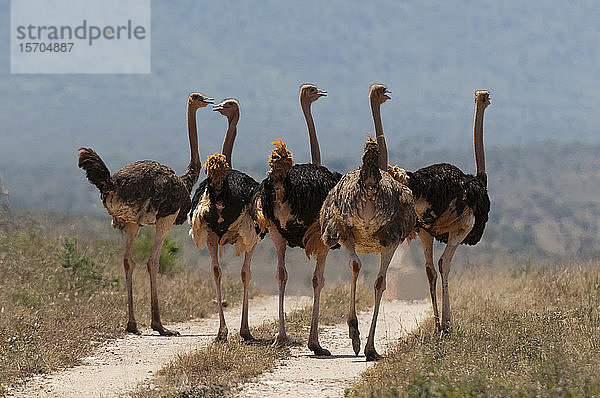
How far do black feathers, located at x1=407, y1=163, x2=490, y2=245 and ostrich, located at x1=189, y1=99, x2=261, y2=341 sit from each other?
1.92m

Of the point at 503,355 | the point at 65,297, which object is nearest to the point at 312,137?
the point at 503,355

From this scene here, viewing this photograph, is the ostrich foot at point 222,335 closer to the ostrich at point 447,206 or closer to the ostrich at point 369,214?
the ostrich at point 369,214

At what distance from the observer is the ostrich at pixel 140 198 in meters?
10.4

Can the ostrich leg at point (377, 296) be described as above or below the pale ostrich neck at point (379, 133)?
below

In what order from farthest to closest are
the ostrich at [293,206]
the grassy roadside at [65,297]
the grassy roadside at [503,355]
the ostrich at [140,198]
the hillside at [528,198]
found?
the hillside at [528,198], the ostrich at [140,198], the ostrich at [293,206], the grassy roadside at [65,297], the grassy roadside at [503,355]

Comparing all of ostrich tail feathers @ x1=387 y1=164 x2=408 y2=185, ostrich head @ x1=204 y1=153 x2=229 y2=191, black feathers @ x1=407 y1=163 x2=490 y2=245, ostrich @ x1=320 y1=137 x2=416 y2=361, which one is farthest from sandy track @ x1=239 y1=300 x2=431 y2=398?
ostrich head @ x1=204 y1=153 x2=229 y2=191

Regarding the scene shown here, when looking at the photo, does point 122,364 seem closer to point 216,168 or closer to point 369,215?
point 216,168

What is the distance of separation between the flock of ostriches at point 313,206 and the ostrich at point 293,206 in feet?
0.03

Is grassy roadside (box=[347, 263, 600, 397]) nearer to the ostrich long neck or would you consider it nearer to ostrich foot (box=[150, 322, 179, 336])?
the ostrich long neck

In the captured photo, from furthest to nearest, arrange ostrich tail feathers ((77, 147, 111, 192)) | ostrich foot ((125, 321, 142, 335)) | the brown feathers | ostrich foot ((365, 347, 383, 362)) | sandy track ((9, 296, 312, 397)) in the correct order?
ostrich foot ((125, 321, 142, 335))
ostrich tail feathers ((77, 147, 111, 192))
ostrich foot ((365, 347, 383, 362))
the brown feathers
sandy track ((9, 296, 312, 397))

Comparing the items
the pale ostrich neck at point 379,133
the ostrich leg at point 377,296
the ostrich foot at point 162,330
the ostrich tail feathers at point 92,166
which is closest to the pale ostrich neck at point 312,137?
the pale ostrich neck at point 379,133

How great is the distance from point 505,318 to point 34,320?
5357 millimetres

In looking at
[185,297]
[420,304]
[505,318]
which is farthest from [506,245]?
[505,318]

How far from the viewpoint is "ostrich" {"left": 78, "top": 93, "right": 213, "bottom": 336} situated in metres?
10.4
